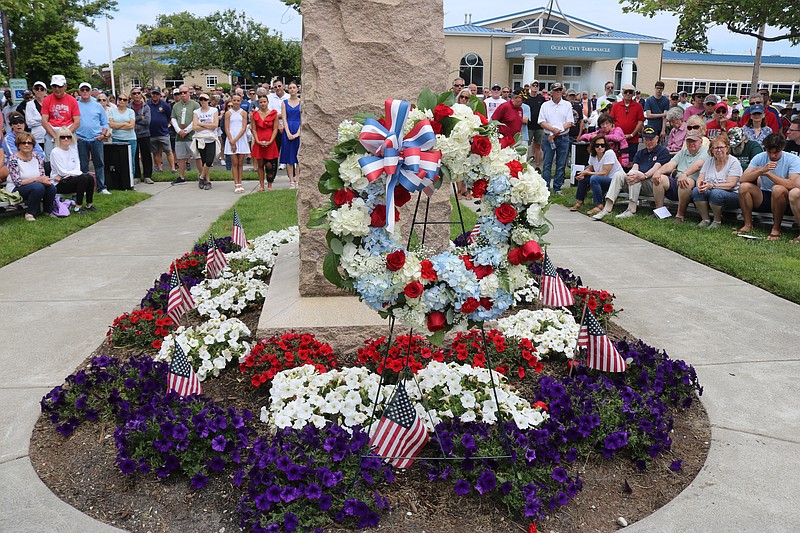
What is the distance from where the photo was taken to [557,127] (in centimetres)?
1234

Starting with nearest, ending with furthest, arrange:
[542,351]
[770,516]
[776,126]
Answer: [770,516], [542,351], [776,126]

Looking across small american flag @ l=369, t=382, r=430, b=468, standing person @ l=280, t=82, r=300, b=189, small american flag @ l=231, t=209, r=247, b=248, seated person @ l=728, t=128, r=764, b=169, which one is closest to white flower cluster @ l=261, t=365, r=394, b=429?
small american flag @ l=369, t=382, r=430, b=468

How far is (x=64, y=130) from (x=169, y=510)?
28.1ft

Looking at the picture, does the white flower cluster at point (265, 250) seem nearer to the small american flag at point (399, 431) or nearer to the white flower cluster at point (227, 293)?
the white flower cluster at point (227, 293)

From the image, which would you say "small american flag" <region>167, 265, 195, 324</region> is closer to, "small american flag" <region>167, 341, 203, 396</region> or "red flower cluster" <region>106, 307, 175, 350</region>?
"red flower cluster" <region>106, 307, 175, 350</region>

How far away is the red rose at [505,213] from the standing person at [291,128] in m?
9.24

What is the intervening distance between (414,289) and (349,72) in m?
2.59

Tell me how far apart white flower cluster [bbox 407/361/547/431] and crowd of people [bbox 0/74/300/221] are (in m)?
7.65

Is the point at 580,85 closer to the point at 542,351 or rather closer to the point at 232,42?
the point at 232,42

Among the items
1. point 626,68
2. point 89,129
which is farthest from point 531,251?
point 626,68

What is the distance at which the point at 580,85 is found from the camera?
46844 millimetres

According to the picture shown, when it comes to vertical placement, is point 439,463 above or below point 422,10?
below

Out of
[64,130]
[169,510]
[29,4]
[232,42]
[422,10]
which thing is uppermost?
[232,42]

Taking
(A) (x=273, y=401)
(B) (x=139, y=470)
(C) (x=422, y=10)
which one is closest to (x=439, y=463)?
(A) (x=273, y=401)
